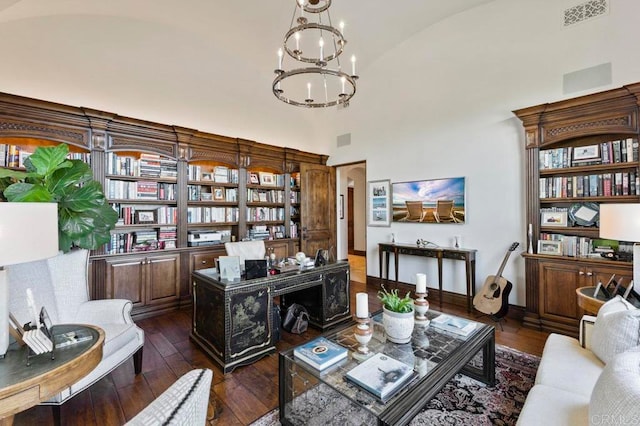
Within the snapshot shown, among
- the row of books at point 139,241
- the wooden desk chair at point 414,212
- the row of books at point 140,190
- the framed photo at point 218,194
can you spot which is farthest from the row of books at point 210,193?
the wooden desk chair at point 414,212

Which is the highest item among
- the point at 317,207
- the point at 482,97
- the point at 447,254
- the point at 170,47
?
the point at 170,47

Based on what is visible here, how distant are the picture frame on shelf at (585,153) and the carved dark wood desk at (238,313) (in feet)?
9.92

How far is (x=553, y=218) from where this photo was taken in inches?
129

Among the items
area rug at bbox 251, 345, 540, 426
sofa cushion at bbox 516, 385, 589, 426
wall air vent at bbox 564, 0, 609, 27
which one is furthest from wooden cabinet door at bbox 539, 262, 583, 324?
wall air vent at bbox 564, 0, 609, 27

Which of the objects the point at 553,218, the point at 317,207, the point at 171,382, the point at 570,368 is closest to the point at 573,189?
the point at 553,218

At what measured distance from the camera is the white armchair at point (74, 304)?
1903 mm

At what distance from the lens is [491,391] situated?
204cm

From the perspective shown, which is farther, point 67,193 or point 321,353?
point 67,193

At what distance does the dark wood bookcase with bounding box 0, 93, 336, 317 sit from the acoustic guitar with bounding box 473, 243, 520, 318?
122 inches

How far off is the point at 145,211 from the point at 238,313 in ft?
7.74

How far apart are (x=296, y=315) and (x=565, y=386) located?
2.34 metres

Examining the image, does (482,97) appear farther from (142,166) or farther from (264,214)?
(142,166)

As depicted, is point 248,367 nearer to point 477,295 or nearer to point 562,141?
point 477,295

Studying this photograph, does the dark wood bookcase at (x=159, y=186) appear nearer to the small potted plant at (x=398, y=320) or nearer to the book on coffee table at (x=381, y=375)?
the small potted plant at (x=398, y=320)
